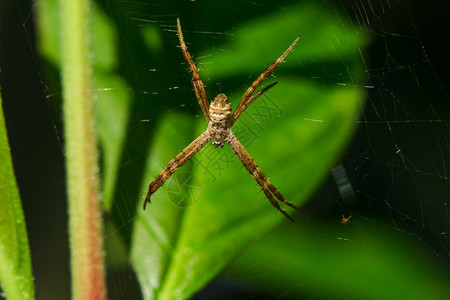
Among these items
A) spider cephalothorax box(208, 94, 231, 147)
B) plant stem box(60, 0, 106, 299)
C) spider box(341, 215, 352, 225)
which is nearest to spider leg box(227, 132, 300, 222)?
spider cephalothorax box(208, 94, 231, 147)

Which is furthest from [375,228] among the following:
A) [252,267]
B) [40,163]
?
[40,163]

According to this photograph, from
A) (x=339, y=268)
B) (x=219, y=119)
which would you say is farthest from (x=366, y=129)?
(x=339, y=268)

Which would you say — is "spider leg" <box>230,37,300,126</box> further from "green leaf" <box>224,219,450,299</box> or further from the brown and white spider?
"green leaf" <box>224,219,450,299</box>

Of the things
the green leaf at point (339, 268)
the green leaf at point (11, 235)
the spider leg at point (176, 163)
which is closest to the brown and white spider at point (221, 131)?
the spider leg at point (176, 163)

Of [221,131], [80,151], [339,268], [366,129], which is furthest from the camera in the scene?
[221,131]

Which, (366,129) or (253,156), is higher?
(253,156)

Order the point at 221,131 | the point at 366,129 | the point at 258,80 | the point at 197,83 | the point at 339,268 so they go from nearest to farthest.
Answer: the point at 339,268 → the point at 258,80 → the point at 366,129 → the point at 197,83 → the point at 221,131

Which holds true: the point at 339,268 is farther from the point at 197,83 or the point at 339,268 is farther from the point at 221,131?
the point at 221,131
